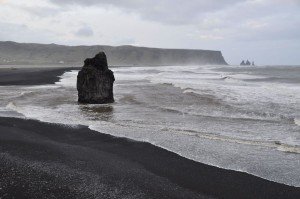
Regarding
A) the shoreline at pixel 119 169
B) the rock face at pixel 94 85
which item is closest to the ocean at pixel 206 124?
the shoreline at pixel 119 169

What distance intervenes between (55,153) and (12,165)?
1.37 m

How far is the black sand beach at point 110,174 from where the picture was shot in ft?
24.8

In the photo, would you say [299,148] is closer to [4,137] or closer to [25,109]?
[4,137]

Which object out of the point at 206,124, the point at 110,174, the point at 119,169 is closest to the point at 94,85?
the point at 206,124

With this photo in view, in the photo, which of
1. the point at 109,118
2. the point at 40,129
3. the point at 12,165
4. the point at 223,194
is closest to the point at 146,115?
the point at 109,118

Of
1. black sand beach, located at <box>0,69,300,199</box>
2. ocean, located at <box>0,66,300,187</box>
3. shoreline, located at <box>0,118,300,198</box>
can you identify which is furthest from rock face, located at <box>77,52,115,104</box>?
black sand beach, located at <box>0,69,300,199</box>

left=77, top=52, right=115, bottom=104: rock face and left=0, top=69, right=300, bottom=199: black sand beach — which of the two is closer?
left=0, top=69, right=300, bottom=199: black sand beach

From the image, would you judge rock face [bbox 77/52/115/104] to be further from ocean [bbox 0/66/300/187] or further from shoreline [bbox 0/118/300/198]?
shoreline [bbox 0/118/300/198]

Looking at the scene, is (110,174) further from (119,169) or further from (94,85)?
(94,85)

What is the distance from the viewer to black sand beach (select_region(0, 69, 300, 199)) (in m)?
7.57

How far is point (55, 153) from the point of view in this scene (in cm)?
1020

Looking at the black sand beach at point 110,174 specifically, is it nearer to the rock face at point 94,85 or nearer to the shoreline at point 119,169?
the shoreline at point 119,169

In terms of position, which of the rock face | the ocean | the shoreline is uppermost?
the rock face

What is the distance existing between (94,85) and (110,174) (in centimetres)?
1325
